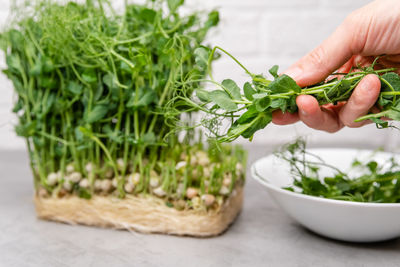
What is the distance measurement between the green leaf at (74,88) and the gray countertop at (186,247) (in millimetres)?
191

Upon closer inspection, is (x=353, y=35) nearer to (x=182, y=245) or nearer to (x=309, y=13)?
(x=182, y=245)

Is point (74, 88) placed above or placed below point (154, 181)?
above

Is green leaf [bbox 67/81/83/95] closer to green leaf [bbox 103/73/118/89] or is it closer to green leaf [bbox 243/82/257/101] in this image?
green leaf [bbox 103/73/118/89]

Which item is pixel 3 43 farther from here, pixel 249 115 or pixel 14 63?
pixel 249 115

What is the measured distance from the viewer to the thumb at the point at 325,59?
1.55 feet

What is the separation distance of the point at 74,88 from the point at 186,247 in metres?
0.25

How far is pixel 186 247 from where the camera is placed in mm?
535

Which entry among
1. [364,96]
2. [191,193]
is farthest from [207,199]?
[364,96]

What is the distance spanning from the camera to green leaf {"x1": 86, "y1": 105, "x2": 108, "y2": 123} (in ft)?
1.78

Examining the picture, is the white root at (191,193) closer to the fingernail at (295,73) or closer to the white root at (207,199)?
the white root at (207,199)

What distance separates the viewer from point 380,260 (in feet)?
1.64

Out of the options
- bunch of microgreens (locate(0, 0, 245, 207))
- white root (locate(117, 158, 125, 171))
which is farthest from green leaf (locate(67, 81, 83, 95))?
white root (locate(117, 158, 125, 171))

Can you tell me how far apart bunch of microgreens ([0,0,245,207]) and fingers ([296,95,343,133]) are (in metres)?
0.13

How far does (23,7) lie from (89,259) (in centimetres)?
37
